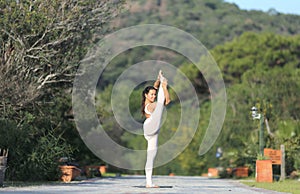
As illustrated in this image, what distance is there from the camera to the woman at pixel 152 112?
14250 millimetres

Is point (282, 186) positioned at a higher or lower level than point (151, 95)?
lower

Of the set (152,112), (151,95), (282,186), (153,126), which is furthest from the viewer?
(282,186)

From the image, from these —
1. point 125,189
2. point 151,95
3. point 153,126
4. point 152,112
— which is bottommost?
point 125,189

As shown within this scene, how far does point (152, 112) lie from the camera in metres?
14.5

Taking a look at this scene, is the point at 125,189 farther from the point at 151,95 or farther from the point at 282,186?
the point at 282,186

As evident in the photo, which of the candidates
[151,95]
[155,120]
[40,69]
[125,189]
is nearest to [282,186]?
[125,189]

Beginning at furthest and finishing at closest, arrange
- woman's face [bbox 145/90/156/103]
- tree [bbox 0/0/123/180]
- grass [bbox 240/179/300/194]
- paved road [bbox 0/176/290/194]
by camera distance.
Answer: tree [bbox 0/0/123/180]
grass [bbox 240/179/300/194]
woman's face [bbox 145/90/156/103]
paved road [bbox 0/176/290/194]

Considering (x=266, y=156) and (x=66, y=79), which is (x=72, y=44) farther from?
(x=266, y=156)

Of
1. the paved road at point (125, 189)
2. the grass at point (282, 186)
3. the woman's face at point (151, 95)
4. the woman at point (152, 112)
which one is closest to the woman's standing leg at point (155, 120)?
the woman at point (152, 112)

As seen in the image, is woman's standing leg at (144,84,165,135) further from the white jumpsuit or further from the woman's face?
the woman's face

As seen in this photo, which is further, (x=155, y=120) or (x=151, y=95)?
(x=151, y=95)

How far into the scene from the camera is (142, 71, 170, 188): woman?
1425 centimetres

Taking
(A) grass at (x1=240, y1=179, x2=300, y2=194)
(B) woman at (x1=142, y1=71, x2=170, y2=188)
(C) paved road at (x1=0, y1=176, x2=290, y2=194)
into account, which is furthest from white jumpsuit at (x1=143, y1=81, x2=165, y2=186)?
(A) grass at (x1=240, y1=179, x2=300, y2=194)

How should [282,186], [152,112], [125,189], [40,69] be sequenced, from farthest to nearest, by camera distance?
[40,69] < [282,186] < [125,189] < [152,112]
